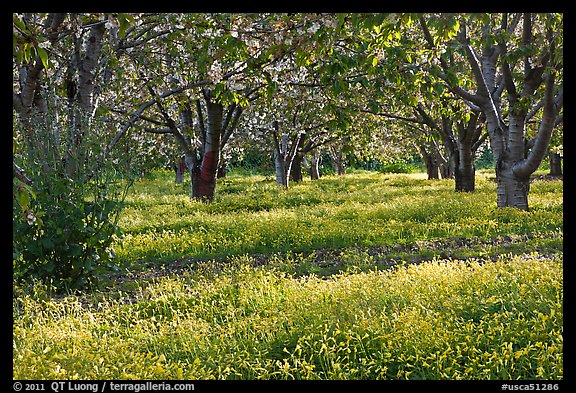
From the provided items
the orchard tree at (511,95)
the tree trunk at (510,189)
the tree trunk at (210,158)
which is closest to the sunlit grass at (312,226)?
the tree trunk at (510,189)

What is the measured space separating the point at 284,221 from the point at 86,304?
5.97 meters

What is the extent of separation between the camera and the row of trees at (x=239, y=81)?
672 centimetres

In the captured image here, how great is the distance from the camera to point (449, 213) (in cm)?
1270

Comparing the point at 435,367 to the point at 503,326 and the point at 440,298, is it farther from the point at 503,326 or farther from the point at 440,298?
the point at 440,298

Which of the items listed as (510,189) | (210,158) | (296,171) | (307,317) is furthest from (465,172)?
(307,317)

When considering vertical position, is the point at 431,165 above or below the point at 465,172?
above

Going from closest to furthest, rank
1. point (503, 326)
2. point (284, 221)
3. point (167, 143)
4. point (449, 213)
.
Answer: point (503, 326) < point (284, 221) < point (449, 213) < point (167, 143)

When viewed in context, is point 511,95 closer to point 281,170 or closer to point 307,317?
point 307,317

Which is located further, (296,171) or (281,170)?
(296,171)

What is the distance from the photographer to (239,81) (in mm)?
11805

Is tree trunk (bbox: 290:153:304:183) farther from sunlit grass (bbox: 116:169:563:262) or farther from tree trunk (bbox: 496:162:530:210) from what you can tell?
tree trunk (bbox: 496:162:530:210)

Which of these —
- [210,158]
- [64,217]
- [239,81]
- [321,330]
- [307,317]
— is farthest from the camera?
[210,158]

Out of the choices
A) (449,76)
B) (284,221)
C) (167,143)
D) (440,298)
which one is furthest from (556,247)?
(167,143)
